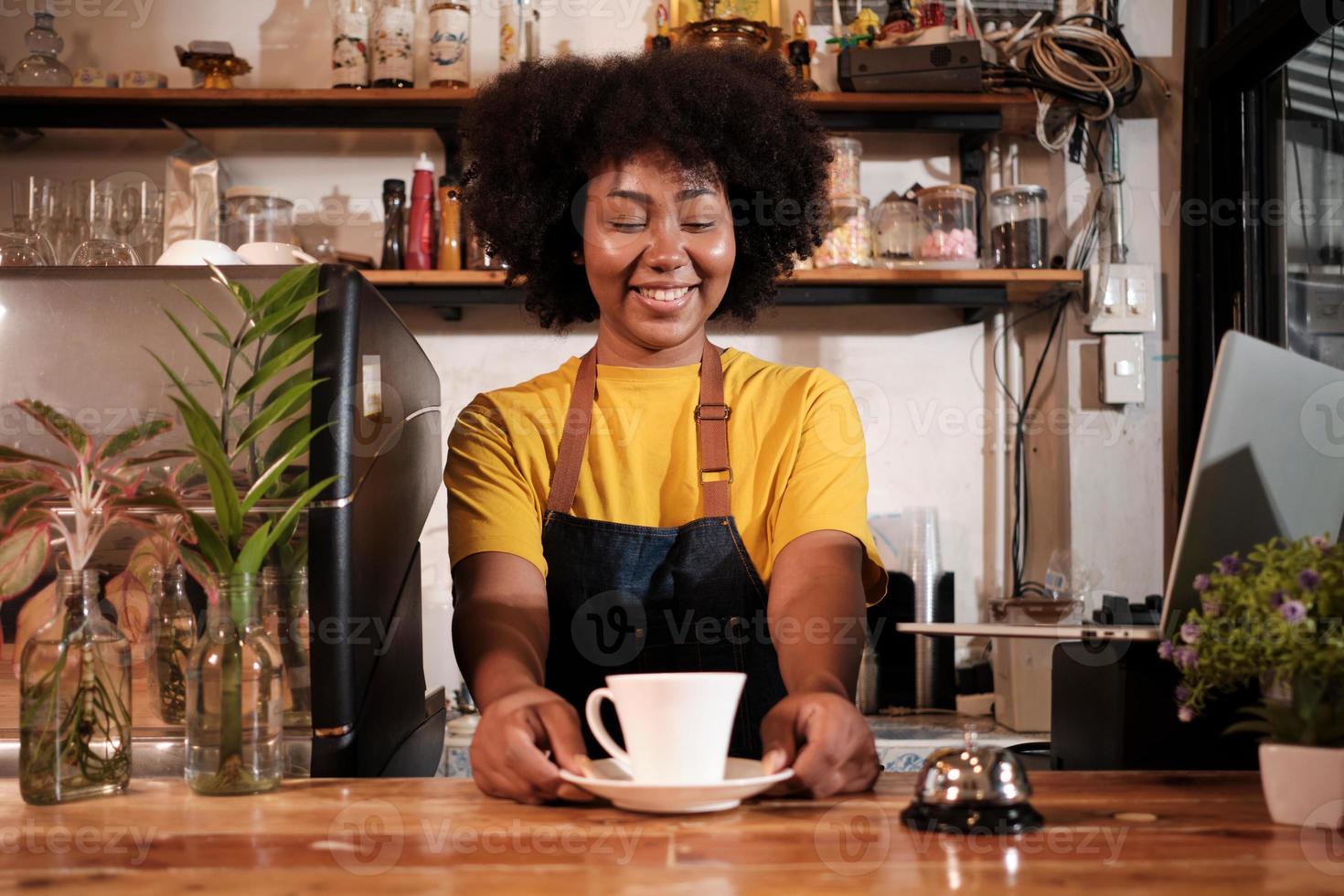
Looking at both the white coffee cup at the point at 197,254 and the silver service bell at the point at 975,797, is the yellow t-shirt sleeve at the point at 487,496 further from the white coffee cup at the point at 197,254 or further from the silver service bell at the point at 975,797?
the silver service bell at the point at 975,797

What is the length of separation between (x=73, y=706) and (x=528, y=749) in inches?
13.0

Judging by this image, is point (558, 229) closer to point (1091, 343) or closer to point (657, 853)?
point (657, 853)

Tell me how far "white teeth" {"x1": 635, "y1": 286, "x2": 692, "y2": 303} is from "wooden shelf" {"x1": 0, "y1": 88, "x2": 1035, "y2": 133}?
1319 mm

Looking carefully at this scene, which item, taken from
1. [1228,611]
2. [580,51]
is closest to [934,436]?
[580,51]

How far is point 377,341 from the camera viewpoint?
1.25 m

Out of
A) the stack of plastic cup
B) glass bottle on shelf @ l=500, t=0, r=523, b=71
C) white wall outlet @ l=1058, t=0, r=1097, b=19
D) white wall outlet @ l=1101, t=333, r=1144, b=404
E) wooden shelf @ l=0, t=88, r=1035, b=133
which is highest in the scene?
white wall outlet @ l=1058, t=0, r=1097, b=19

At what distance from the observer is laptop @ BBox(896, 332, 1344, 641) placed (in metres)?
0.93

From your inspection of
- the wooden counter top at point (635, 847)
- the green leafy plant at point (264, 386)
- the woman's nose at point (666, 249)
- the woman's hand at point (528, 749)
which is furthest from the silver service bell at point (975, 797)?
the woman's nose at point (666, 249)

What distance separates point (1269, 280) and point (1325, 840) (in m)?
2.08

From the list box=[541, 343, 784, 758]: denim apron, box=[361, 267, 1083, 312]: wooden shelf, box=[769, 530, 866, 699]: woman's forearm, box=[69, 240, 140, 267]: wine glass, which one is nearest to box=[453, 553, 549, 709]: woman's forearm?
box=[541, 343, 784, 758]: denim apron

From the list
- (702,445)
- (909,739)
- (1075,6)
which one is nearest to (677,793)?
(702,445)

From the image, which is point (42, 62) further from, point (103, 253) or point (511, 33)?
point (103, 253)

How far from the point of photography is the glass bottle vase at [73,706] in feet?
2.87

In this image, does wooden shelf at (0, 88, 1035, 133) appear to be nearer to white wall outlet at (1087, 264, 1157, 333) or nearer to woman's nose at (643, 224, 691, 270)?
white wall outlet at (1087, 264, 1157, 333)
